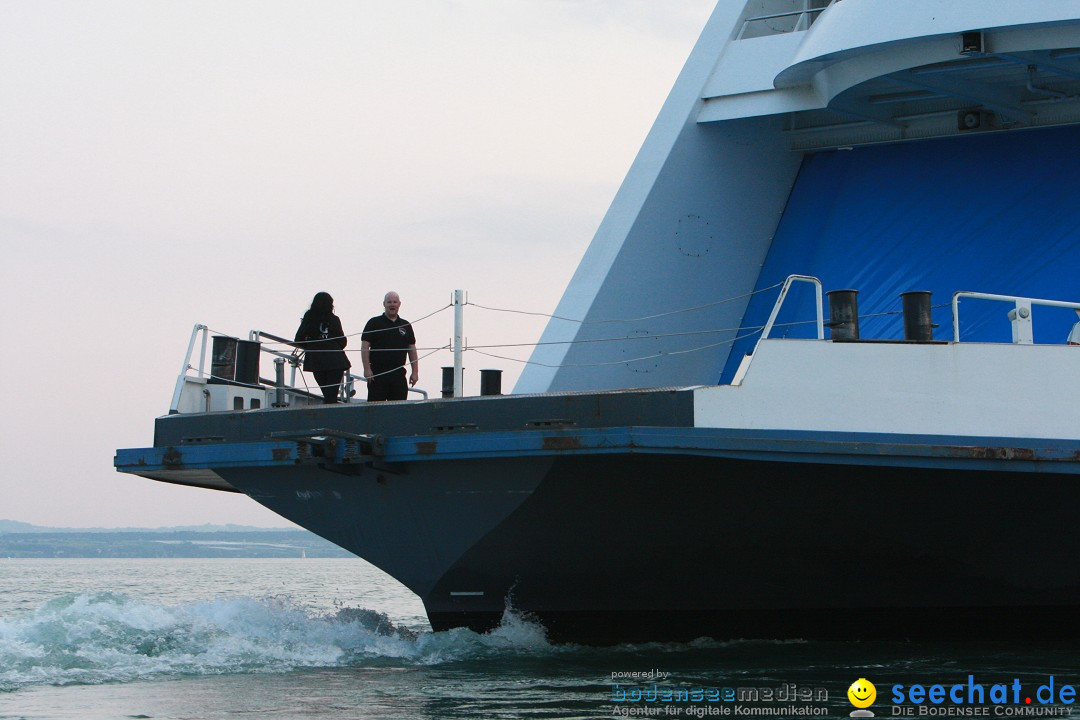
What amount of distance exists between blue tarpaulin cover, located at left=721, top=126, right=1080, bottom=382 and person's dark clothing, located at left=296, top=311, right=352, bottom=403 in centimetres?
341

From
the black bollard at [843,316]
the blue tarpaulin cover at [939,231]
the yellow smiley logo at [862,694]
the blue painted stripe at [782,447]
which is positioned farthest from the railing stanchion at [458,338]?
the blue tarpaulin cover at [939,231]

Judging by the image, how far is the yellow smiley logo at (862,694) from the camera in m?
6.75

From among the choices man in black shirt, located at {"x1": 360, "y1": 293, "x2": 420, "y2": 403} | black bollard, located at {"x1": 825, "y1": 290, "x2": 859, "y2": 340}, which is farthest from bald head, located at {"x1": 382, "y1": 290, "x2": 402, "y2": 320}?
black bollard, located at {"x1": 825, "y1": 290, "x2": 859, "y2": 340}

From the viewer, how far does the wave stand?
328 inches

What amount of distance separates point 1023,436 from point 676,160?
14.3 feet

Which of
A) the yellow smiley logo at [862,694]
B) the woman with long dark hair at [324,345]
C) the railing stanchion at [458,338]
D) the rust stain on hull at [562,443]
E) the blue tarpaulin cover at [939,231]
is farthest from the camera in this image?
the blue tarpaulin cover at [939,231]

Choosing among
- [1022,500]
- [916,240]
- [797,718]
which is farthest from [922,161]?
[797,718]

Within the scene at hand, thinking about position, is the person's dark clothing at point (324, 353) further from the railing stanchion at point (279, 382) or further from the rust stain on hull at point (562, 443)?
the rust stain on hull at point (562, 443)

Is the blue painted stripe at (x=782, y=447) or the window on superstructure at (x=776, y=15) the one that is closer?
the blue painted stripe at (x=782, y=447)

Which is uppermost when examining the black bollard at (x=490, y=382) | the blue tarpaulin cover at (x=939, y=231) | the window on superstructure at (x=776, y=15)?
the window on superstructure at (x=776, y=15)

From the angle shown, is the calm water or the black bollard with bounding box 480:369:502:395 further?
the black bollard with bounding box 480:369:502:395

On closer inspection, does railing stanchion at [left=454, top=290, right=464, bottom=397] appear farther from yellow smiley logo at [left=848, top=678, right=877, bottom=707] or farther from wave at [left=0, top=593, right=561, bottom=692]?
yellow smiley logo at [left=848, top=678, right=877, bottom=707]

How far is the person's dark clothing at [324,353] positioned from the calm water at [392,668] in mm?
1673

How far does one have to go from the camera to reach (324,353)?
10.5 meters
